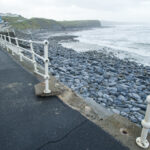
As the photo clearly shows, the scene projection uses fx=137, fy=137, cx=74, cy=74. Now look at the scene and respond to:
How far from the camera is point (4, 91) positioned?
321 cm

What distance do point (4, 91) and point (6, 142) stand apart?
5.37ft

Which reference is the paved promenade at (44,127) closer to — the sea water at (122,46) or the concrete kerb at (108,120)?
the concrete kerb at (108,120)

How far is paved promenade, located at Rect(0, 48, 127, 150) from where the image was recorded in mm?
1815

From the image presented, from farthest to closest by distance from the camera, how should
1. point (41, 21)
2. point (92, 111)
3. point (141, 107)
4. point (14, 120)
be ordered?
point (41, 21)
point (141, 107)
point (92, 111)
point (14, 120)

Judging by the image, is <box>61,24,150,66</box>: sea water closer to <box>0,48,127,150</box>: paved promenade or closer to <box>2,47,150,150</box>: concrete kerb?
<box>2,47,150,150</box>: concrete kerb

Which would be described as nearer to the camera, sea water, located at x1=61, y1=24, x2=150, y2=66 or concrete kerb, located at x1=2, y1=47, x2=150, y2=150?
concrete kerb, located at x1=2, y1=47, x2=150, y2=150

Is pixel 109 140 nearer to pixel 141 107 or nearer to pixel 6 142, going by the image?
pixel 6 142

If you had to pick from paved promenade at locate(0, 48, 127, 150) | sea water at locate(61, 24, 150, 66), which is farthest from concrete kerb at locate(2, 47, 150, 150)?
sea water at locate(61, 24, 150, 66)

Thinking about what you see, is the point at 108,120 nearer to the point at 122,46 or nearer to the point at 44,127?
the point at 44,127

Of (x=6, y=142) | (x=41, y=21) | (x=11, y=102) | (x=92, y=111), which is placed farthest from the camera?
(x=41, y=21)

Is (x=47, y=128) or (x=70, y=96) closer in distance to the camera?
(x=47, y=128)

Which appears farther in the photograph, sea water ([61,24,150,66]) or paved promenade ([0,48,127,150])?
sea water ([61,24,150,66])

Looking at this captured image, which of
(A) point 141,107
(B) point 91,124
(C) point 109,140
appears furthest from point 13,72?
(A) point 141,107

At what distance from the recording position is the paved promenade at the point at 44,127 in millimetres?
1815
